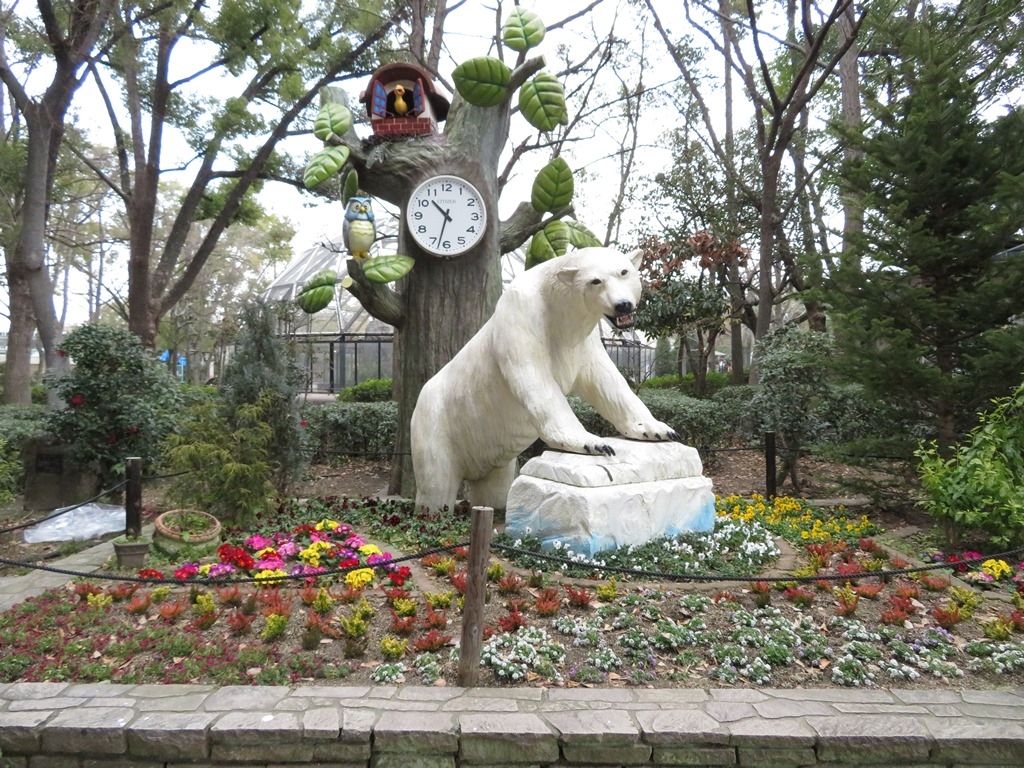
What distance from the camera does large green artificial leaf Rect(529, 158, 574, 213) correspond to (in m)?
6.30

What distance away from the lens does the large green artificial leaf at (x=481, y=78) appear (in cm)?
621

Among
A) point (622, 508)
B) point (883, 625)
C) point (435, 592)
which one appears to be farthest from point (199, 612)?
point (883, 625)

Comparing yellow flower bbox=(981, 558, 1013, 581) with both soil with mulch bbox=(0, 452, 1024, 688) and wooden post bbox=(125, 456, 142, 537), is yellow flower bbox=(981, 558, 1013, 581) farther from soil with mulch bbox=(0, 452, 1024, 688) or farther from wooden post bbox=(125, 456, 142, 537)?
wooden post bbox=(125, 456, 142, 537)

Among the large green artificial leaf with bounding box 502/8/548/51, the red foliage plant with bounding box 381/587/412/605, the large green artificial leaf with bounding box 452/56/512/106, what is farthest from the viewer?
the large green artificial leaf with bounding box 452/56/512/106

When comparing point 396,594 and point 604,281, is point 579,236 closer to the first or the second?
point 604,281

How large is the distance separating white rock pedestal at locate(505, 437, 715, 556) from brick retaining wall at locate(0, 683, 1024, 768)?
4.96 feet

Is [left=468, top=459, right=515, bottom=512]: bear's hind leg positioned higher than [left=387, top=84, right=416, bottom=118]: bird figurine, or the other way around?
[left=387, top=84, right=416, bottom=118]: bird figurine

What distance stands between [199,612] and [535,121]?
465 cm

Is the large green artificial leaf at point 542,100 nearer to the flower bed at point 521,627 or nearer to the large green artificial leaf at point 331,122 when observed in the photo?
the large green artificial leaf at point 331,122

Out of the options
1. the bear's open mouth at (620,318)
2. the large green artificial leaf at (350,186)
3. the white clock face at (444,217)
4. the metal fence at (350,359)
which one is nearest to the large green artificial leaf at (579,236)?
the white clock face at (444,217)

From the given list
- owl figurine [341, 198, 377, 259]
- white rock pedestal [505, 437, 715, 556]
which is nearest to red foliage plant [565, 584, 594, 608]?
white rock pedestal [505, 437, 715, 556]

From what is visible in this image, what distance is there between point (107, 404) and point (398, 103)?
14.1 ft

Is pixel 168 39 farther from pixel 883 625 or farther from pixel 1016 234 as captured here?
pixel 883 625

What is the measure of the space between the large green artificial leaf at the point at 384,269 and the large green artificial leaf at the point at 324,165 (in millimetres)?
794
